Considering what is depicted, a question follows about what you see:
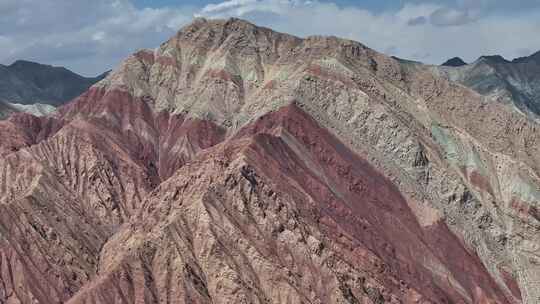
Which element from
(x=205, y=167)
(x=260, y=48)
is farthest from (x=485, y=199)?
(x=260, y=48)


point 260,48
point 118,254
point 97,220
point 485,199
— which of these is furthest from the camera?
point 260,48

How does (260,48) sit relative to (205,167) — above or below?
above

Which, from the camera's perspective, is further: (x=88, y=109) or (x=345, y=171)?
(x=88, y=109)

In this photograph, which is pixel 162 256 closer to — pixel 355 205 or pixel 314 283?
pixel 314 283

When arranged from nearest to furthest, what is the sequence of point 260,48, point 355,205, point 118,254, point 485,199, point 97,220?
point 118,254 → point 355,205 → point 485,199 → point 97,220 → point 260,48

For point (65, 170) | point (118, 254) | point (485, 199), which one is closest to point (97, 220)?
point (65, 170)

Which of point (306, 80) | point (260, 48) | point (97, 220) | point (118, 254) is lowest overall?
point (118, 254)
